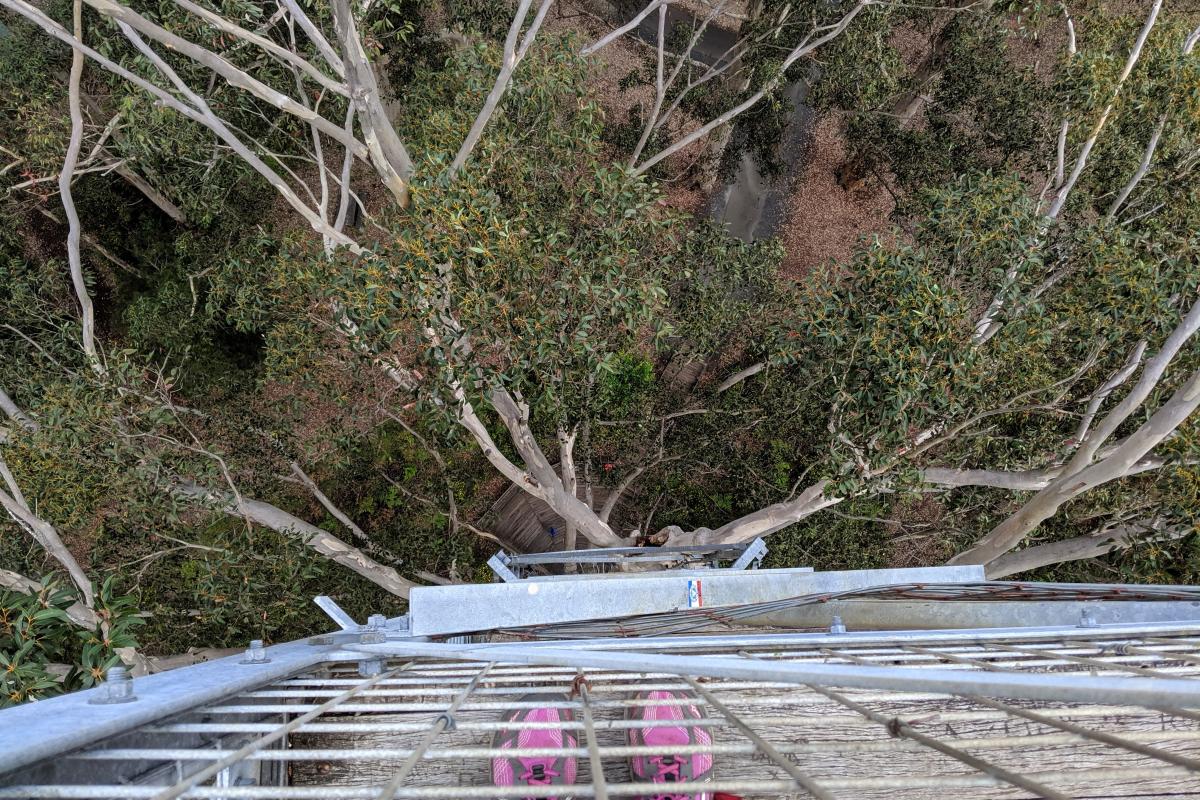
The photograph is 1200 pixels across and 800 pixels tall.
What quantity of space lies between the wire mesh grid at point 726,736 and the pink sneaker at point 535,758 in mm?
62

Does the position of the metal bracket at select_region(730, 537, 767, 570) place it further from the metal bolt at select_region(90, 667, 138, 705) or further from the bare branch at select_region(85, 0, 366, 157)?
the bare branch at select_region(85, 0, 366, 157)

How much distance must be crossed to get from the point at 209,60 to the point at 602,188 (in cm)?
298

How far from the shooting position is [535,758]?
2.61 metres

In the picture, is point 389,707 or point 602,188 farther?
point 602,188

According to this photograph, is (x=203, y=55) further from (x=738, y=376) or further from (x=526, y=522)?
(x=526, y=522)

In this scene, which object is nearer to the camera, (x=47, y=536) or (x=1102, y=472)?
(x=1102, y=472)

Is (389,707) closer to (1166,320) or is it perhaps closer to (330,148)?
(1166,320)

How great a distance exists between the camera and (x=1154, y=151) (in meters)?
6.86

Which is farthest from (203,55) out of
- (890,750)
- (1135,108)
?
(1135,108)

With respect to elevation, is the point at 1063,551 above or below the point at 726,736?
above

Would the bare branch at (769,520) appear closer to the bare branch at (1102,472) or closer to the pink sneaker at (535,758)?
the bare branch at (1102,472)

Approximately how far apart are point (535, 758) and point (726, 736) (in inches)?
28.8

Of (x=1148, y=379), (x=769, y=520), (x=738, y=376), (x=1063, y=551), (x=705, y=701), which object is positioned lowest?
(x=705, y=701)

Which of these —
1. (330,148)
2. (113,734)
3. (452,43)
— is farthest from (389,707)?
(330,148)
